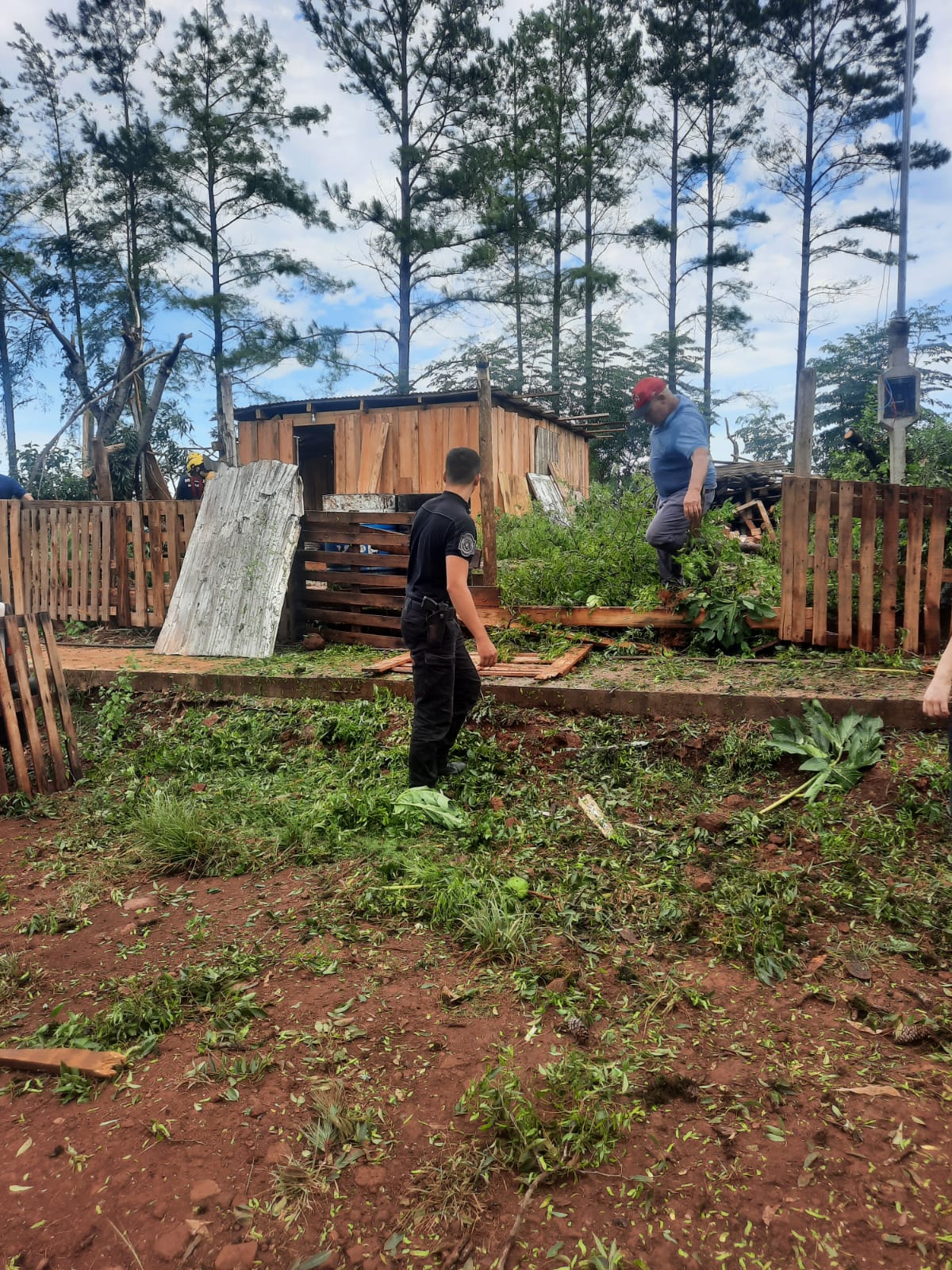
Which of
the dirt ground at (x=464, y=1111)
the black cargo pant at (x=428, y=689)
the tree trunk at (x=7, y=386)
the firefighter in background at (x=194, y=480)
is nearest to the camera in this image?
the dirt ground at (x=464, y=1111)

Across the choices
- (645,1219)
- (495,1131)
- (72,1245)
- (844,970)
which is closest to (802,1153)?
(645,1219)

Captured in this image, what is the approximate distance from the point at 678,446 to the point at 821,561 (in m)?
1.47

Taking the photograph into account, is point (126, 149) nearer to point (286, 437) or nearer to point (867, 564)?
point (286, 437)

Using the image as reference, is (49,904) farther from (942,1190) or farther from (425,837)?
(942,1190)

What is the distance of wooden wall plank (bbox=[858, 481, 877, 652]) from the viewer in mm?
5688

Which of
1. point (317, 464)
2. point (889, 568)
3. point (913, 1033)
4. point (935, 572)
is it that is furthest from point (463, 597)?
point (317, 464)

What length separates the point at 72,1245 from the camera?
180 cm

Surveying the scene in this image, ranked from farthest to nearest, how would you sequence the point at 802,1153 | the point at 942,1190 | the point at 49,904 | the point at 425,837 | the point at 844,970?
the point at 425,837 < the point at 49,904 < the point at 844,970 < the point at 802,1153 < the point at 942,1190

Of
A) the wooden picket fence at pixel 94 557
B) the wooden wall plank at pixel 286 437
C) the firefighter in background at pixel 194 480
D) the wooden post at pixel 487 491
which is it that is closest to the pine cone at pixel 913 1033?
the wooden post at pixel 487 491

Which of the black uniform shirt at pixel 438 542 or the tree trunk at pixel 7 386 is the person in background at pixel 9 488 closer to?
the black uniform shirt at pixel 438 542

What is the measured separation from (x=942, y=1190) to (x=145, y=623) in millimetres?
8905

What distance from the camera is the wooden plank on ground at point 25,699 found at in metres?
5.02

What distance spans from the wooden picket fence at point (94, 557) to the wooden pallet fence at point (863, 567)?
6.24 meters

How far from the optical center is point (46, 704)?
5.16 meters
